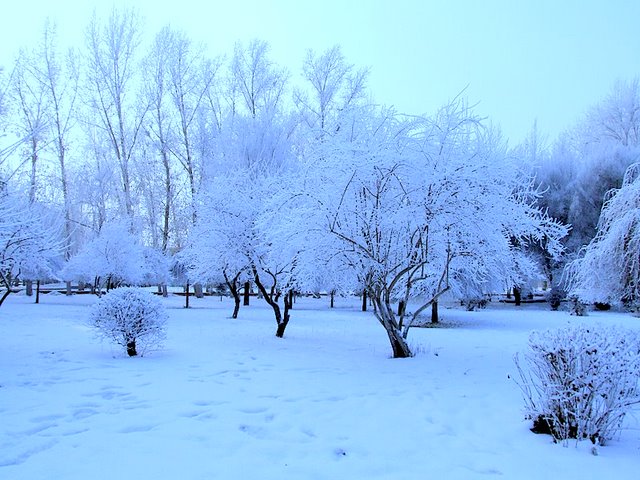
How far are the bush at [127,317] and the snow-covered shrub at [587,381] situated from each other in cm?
674

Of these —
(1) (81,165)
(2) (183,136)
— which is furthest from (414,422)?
(1) (81,165)

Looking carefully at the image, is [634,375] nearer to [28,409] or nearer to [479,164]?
[479,164]

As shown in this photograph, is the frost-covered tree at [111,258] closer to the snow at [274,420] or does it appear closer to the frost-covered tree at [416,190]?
the snow at [274,420]

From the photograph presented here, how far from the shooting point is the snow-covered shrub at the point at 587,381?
3.67m

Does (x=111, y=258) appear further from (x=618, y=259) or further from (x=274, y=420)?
(x=618, y=259)

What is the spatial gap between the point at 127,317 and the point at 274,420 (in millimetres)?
4845

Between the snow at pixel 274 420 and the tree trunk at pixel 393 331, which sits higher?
the tree trunk at pixel 393 331

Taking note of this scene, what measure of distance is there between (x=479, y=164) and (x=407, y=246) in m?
1.97

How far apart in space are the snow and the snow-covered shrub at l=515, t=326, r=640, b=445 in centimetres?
17

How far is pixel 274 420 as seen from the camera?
4551 mm

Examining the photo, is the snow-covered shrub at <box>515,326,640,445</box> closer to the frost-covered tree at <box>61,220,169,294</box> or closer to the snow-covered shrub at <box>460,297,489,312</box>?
the snow-covered shrub at <box>460,297,489,312</box>

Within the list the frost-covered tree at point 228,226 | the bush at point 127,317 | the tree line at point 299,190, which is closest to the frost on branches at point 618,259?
the tree line at point 299,190

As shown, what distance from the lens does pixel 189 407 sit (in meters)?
5.00

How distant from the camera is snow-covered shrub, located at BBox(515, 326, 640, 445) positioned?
3668 mm
